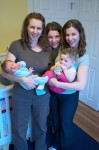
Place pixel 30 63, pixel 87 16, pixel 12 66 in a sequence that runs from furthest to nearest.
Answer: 1. pixel 87 16
2. pixel 30 63
3. pixel 12 66

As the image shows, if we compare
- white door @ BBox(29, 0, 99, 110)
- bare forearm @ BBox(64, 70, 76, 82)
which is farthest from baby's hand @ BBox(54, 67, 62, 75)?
white door @ BBox(29, 0, 99, 110)

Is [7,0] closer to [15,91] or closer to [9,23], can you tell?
[9,23]

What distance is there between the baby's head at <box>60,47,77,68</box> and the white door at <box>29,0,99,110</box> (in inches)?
48.0

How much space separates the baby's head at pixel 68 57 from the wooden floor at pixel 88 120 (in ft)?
3.76

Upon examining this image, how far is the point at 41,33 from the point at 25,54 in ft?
0.72

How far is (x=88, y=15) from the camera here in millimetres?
2660

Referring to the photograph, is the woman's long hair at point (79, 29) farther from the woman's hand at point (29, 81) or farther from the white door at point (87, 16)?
the white door at point (87, 16)

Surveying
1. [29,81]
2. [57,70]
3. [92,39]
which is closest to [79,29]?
[57,70]

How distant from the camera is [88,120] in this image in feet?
8.38

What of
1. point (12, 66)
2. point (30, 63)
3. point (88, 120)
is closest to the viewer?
point (12, 66)

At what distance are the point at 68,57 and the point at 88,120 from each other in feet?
4.61

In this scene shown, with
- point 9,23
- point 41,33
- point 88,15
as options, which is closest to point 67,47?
point 41,33

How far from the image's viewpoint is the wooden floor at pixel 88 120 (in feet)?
7.55

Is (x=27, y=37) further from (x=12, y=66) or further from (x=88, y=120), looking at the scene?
(x=88, y=120)
